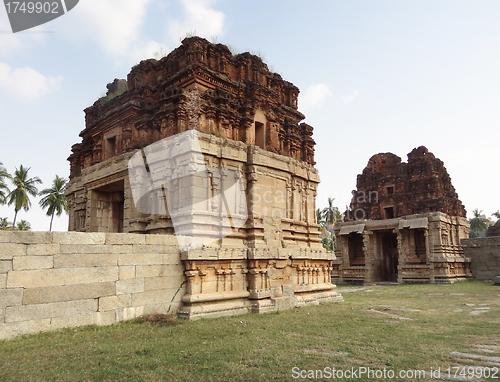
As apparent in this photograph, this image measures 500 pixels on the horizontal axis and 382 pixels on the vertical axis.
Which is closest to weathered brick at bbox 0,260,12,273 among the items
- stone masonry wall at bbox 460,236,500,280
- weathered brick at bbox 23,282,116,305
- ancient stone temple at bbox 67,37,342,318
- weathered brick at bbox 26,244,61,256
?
weathered brick at bbox 26,244,61,256

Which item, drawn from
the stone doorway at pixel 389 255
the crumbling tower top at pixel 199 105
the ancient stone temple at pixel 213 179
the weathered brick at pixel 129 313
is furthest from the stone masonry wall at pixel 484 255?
the weathered brick at pixel 129 313

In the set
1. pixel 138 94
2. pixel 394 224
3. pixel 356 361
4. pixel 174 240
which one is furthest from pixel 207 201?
pixel 394 224

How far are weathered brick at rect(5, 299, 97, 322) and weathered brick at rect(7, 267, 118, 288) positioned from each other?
364 mm

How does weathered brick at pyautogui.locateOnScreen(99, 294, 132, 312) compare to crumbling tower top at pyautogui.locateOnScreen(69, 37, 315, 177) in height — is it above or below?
below

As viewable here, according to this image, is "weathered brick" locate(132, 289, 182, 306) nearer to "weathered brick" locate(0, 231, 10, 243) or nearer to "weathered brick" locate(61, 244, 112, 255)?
"weathered brick" locate(61, 244, 112, 255)

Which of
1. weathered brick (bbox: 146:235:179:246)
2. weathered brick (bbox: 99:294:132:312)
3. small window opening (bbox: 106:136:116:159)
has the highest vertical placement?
small window opening (bbox: 106:136:116:159)

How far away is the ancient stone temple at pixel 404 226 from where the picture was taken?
83.1ft

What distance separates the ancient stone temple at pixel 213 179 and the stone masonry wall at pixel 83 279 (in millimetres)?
734

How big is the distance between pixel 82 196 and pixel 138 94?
15.2ft

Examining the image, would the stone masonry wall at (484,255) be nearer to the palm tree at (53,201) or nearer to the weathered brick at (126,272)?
the weathered brick at (126,272)

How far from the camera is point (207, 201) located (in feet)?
34.9

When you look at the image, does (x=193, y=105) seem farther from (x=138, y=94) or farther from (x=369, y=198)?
(x=369, y=198)

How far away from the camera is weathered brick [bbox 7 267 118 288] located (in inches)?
247

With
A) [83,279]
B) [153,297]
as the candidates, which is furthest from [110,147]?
[83,279]
